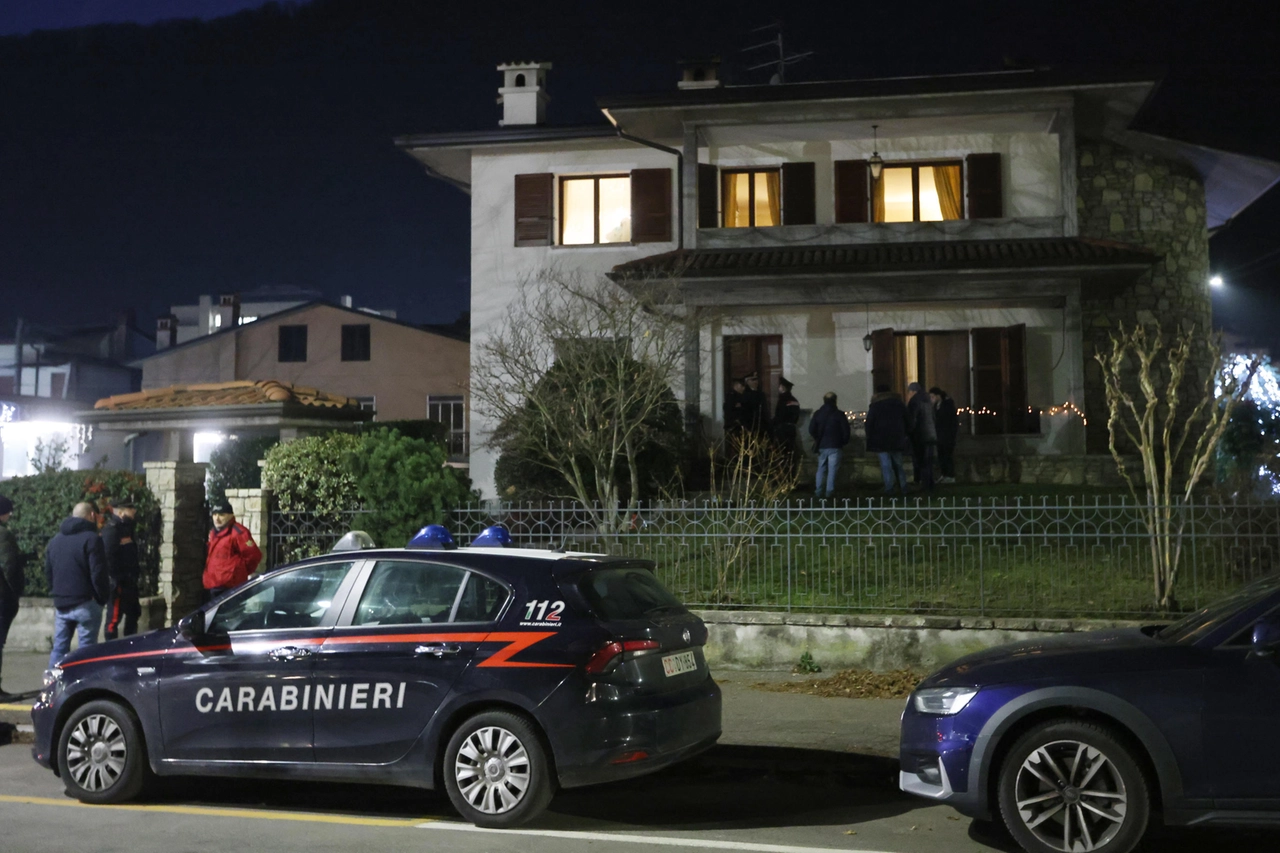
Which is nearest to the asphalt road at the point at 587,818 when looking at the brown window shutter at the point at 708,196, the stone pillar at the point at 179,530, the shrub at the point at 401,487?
the shrub at the point at 401,487

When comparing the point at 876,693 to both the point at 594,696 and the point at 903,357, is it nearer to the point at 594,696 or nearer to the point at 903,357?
the point at 594,696

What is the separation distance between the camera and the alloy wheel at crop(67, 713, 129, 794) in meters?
6.76

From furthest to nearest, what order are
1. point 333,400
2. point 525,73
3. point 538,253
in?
point 525,73
point 538,253
point 333,400

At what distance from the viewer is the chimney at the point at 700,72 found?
2252 centimetres

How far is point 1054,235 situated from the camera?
19.2 metres

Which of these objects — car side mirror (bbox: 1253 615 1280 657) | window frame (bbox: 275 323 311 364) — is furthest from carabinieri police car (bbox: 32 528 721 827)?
window frame (bbox: 275 323 311 364)

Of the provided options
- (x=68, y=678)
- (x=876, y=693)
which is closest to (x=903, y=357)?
(x=876, y=693)

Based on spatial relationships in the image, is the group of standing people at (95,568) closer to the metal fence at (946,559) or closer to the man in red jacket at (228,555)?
the man in red jacket at (228,555)

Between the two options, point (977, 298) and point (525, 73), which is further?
point (525, 73)

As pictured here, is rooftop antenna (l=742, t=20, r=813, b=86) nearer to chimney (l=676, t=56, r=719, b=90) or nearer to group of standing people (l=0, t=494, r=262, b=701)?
chimney (l=676, t=56, r=719, b=90)

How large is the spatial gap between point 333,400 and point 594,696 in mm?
10389

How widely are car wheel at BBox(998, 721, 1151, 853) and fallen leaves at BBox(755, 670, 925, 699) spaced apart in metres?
4.15

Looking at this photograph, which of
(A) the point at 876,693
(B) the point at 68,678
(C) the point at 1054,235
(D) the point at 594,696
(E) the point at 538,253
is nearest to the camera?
(D) the point at 594,696

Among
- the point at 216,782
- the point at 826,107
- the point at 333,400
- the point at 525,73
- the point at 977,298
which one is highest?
the point at 525,73
